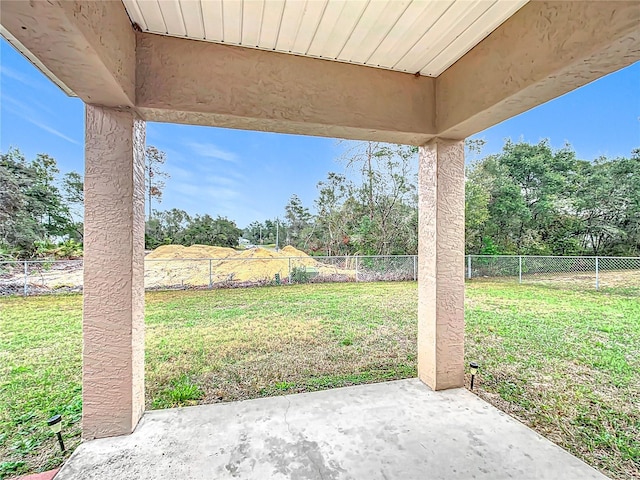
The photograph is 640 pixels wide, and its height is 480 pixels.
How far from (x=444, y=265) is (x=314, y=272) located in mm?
5868

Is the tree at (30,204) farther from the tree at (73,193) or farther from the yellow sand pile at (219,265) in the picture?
the yellow sand pile at (219,265)

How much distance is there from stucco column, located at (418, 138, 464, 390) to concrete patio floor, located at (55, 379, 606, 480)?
27cm

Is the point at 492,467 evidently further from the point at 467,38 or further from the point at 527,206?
the point at 527,206

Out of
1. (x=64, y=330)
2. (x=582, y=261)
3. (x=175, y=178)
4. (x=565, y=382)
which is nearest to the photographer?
(x=565, y=382)

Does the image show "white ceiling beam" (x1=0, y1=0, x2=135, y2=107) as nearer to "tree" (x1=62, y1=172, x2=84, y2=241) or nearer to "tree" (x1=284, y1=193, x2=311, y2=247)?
"tree" (x1=62, y1=172, x2=84, y2=241)

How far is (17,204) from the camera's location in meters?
5.46

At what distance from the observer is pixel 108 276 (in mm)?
1766

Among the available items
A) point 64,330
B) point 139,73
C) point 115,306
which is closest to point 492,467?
point 115,306

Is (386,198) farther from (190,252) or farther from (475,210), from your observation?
(190,252)

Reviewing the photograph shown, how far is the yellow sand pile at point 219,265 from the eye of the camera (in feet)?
A: 22.3

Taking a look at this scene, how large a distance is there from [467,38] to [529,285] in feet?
25.9

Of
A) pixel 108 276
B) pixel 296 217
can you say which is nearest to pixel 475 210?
pixel 296 217

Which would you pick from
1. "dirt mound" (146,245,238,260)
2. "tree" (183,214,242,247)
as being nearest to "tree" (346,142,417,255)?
"tree" (183,214,242,247)

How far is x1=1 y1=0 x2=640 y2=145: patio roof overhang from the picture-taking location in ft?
3.97
